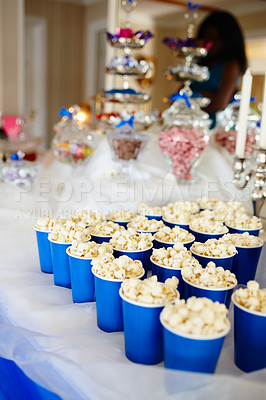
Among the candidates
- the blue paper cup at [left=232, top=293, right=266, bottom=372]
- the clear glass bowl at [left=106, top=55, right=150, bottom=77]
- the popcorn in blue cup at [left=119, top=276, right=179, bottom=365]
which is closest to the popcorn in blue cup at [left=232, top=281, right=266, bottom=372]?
the blue paper cup at [left=232, top=293, right=266, bottom=372]

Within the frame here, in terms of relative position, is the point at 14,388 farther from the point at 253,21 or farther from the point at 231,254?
the point at 253,21

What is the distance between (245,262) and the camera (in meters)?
0.88

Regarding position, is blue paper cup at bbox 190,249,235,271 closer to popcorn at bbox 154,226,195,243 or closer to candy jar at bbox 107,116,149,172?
popcorn at bbox 154,226,195,243

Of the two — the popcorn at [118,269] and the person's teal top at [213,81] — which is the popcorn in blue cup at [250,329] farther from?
the person's teal top at [213,81]

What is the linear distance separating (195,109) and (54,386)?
1090 millimetres

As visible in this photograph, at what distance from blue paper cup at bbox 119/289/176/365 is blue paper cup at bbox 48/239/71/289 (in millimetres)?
265

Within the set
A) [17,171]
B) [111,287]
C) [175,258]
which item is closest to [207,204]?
[175,258]

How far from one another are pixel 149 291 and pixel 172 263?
0.47ft

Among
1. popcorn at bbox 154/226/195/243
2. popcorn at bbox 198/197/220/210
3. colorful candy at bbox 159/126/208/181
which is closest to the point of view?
popcorn at bbox 154/226/195/243

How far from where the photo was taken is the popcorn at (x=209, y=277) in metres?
0.67

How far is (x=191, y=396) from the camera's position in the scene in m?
0.53

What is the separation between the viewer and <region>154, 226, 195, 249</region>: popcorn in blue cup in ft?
2.86

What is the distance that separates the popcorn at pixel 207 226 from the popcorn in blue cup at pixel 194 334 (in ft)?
1.23

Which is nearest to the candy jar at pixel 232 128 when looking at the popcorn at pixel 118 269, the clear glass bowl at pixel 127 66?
the clear glass bowl at pixel 127 66
